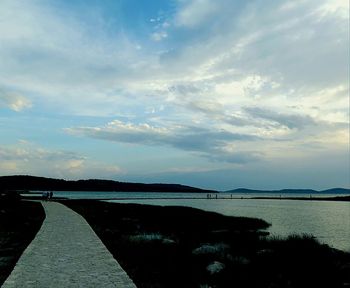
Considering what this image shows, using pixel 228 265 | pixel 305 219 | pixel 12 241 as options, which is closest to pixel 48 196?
pixel 305 219

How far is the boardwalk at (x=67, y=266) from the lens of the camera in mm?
10452

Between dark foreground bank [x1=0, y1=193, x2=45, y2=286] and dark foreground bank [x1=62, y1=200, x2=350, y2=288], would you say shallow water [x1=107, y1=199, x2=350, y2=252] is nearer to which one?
dark foreground bank [x1=62, y1=200, x2=350, y2=288]

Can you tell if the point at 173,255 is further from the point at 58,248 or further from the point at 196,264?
the point at 58,248

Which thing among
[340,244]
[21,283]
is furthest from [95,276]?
[340,244]

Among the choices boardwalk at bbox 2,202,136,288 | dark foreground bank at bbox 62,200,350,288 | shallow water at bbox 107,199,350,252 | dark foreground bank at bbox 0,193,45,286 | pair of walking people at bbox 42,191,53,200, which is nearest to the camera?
boardwalk at bbox 2,202,136,288

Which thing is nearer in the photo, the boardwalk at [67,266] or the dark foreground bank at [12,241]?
the boardwalk at [67,266]

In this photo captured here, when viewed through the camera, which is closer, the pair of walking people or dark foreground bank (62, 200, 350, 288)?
dark foreground bank (62, 200, 350, 288)

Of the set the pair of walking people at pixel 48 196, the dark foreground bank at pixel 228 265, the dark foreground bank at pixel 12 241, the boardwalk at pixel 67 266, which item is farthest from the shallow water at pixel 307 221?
the pair of walking people at pixel 48 196

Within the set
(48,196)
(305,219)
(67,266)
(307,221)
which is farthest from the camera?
(48,196)

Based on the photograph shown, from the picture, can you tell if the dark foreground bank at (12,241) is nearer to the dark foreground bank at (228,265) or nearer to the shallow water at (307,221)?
the dark foreground bank at (228,265)

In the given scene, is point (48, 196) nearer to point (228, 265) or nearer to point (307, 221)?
point (307, 221)

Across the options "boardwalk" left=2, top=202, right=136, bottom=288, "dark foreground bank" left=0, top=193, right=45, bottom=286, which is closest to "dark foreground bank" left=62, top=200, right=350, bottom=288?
"boardwalk" left=2, top=202, right=136, bottom=288

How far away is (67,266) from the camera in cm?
1238

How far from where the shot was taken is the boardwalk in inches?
412
